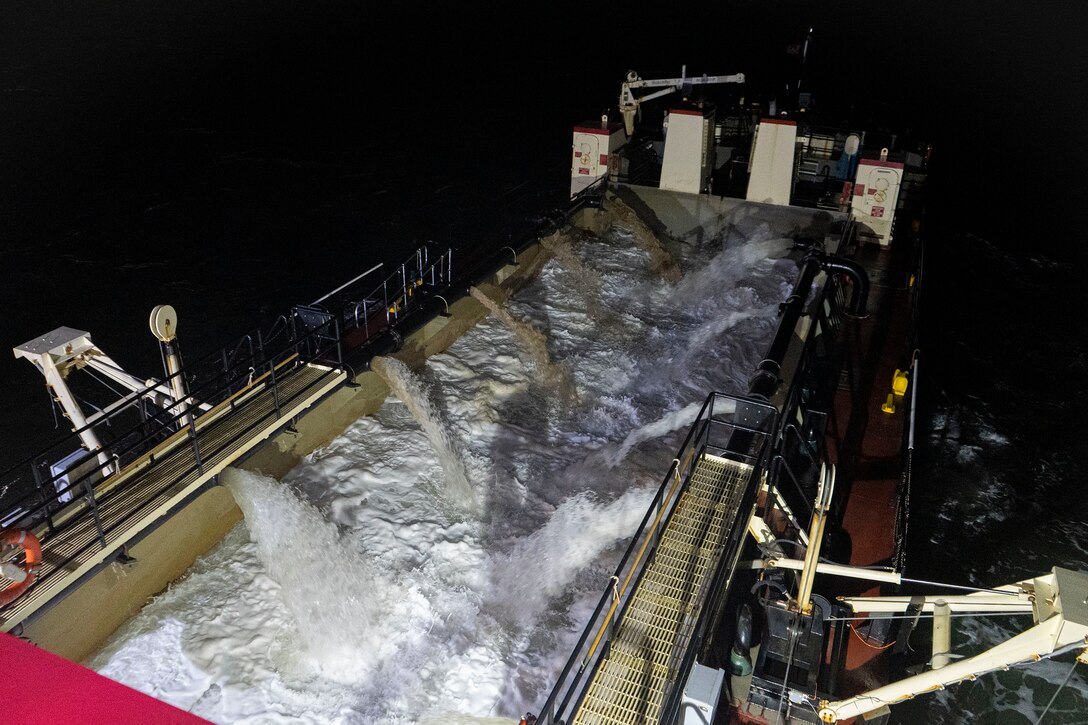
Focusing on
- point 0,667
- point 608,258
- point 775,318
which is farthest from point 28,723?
point 608,258

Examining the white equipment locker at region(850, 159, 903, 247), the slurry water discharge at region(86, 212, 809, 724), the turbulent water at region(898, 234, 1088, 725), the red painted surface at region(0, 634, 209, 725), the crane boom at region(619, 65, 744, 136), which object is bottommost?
the turbulent water at region(898, 234, 1088, 725)

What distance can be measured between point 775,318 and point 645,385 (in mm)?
3740

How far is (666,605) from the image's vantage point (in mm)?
8375

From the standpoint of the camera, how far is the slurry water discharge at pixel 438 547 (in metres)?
8.86

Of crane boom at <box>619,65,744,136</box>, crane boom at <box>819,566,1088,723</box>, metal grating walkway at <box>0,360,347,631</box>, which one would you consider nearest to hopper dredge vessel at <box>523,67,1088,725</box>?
crane boom at <box>819,566,1088,723</box>

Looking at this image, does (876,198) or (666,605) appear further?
(876,198)

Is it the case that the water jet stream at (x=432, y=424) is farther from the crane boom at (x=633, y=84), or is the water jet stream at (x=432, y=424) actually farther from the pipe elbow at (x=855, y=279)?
the crane boom at (x=633, y=84)

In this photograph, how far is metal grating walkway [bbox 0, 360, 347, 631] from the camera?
8.61m

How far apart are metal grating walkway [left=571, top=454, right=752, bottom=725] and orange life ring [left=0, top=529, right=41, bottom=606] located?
572cm

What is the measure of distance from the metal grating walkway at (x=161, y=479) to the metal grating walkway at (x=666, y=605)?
554cm

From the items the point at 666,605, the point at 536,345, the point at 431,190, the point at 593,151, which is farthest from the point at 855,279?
the point at 431,190

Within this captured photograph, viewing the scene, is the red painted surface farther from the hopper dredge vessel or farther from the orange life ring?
the hopper dredge vessel

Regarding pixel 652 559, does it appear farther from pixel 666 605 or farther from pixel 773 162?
pixel 773 162

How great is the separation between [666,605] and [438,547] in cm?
347
